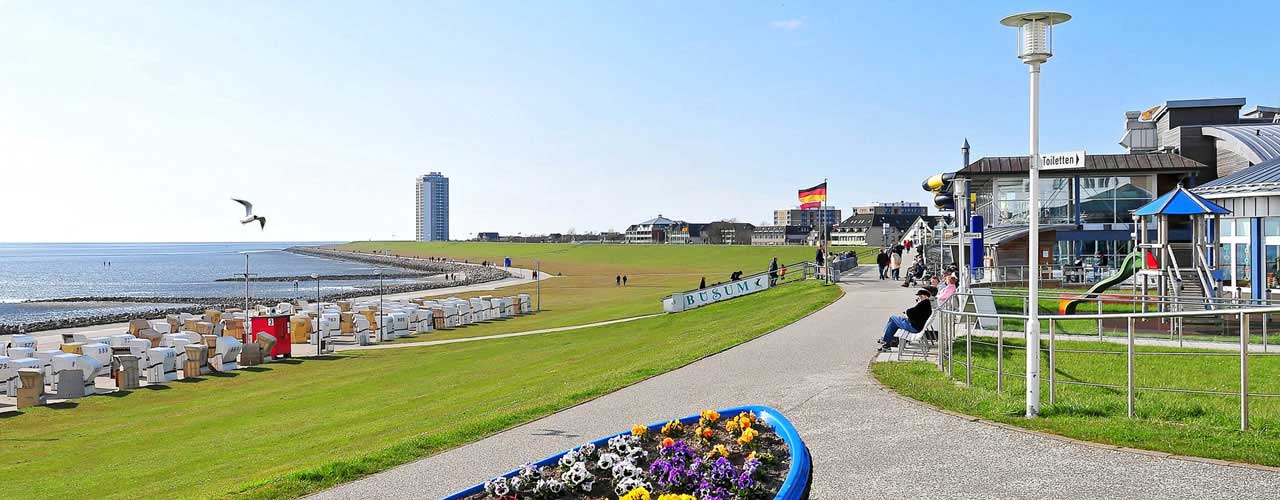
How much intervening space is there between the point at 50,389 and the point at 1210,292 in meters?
24.7

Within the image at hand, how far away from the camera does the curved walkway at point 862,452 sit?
7.10 meters

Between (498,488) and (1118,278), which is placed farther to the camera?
(1118,278)

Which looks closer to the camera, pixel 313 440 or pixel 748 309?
pixel 313 440

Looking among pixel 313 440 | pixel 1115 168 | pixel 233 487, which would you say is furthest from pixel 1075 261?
pixel 233 487

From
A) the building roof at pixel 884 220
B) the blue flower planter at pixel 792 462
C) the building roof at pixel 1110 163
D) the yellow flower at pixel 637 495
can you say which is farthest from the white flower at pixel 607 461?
the building roof at pixel 884 220

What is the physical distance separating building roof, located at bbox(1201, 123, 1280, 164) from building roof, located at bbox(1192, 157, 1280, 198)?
9089 mm

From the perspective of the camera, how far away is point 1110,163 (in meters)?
33.0

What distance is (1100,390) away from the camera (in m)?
11.8

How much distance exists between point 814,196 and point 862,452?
29.0 meters

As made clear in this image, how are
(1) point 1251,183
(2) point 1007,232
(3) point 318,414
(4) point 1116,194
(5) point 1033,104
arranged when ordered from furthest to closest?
(4) point 1116,194 < (2) point 1007,232 < (1) point 1251,183 < (3) point 318,414 < (5) point 1033,104

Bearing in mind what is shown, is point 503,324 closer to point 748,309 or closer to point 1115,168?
point 748,309

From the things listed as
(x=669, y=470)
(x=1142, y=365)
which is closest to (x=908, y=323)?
(x=1142, y=365)

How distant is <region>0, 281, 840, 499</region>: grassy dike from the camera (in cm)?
1039

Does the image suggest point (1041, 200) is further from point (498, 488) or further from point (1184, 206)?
point (498, 488)
